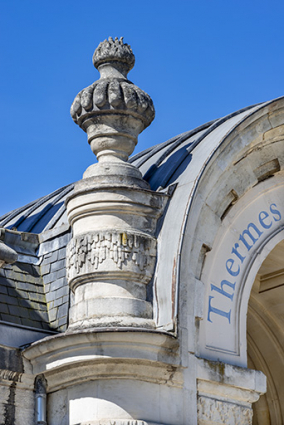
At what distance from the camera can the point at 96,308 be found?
11695mm

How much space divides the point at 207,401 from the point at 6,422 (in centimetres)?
245

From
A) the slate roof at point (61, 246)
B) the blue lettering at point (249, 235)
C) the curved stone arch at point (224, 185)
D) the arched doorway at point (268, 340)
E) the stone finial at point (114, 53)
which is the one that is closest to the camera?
the curved stone arch at point (224, 185)

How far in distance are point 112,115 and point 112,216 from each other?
4.60 ft

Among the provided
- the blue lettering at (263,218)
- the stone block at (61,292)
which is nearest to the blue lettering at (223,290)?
the blue lettering at (263,218)

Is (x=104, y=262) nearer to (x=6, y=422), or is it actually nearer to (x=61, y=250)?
(x=61, y=250)

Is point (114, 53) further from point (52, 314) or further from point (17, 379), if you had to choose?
point (17, 379)

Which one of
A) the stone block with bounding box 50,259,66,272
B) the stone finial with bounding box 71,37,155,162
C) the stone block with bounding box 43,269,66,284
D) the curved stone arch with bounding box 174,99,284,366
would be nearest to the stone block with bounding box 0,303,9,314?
the stone block with bounding box 43,269,66,284

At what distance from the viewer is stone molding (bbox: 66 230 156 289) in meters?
11.8

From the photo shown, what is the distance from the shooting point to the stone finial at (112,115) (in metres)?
12.6

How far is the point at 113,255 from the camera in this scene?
466 inches

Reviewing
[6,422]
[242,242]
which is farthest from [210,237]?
[6,422]

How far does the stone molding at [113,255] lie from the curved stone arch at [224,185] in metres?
0.45

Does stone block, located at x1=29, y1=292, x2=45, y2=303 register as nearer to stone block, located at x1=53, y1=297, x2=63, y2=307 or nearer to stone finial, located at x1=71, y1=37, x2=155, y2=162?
stone block, located at x1=53, y1=297, x2=63, y2=307

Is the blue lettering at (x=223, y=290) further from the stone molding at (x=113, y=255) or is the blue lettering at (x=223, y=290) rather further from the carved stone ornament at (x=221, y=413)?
the carved stone ornament at (x=221, y=413)
